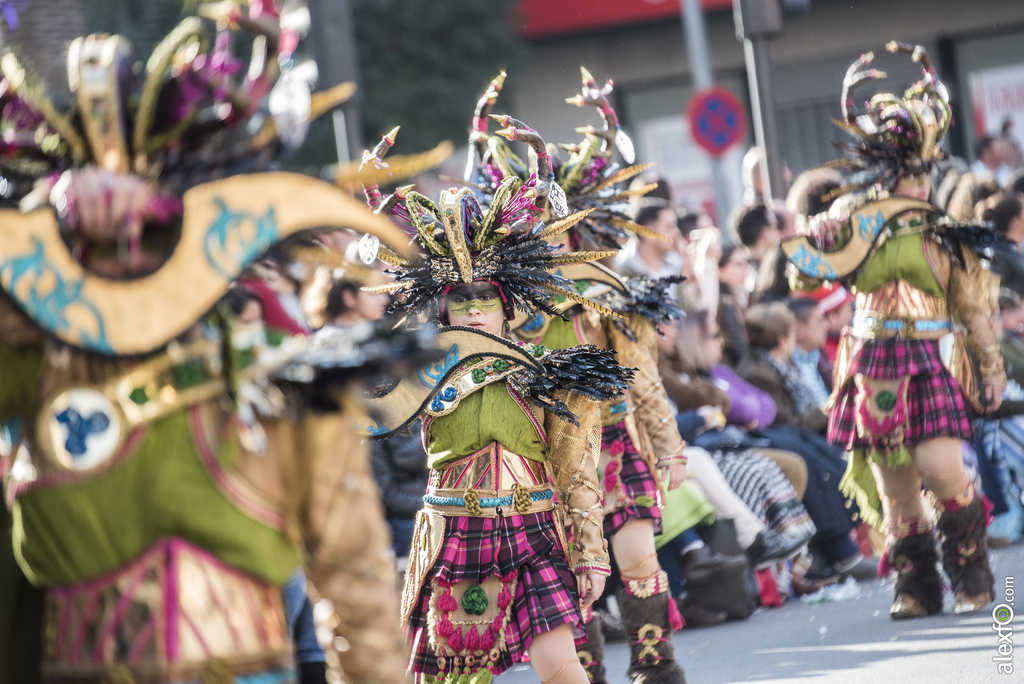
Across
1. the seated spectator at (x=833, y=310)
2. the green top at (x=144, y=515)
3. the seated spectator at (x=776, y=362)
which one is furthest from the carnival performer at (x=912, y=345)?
the green top at (x=144, y=515)

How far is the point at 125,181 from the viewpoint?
2.60m

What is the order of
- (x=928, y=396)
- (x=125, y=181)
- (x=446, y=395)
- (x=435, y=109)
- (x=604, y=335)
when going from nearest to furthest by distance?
(x=125, y=181) < (x=446, y=395) < (x=604, y=335) < (x=928, y=396) < (x=435, y=109)

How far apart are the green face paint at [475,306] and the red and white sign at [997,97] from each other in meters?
16.8

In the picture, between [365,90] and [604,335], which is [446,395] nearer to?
[604,335]

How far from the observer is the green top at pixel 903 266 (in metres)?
6.86

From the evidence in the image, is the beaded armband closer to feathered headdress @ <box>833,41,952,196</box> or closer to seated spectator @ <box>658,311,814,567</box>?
seated spectator @ <box>658,311,814,567</box>

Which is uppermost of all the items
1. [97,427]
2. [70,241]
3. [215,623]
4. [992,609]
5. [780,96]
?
[780,96]

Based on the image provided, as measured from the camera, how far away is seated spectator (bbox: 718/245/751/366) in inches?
351

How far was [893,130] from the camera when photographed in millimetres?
7039

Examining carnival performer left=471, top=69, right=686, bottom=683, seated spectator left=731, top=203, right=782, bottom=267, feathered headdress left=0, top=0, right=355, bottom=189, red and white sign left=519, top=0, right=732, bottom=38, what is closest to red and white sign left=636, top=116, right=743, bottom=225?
red and white sign left=519, top=0, right=732, bottom=38

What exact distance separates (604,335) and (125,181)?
11.4ft

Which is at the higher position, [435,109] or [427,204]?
[435,109]

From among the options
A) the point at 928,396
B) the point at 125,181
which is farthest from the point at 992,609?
the point at 125,181

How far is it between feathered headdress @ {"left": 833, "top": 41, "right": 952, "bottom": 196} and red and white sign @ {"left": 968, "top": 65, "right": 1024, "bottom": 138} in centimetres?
1351
